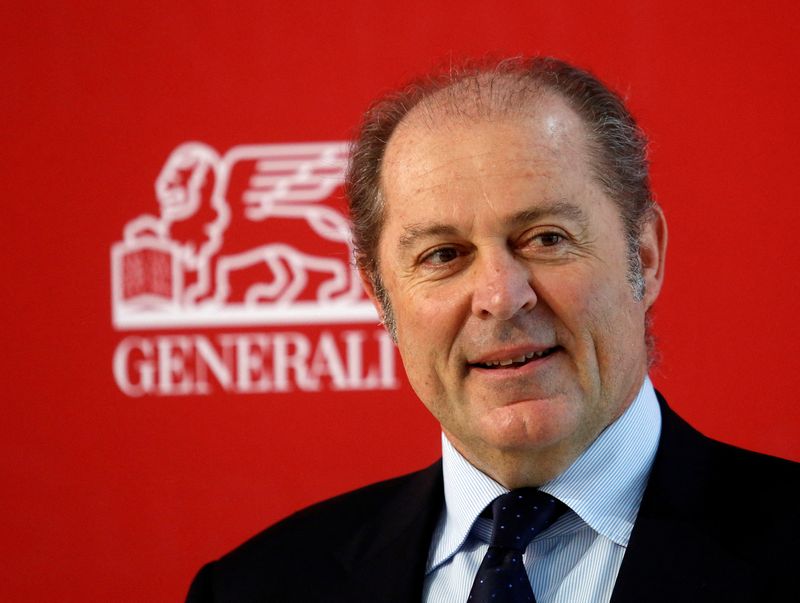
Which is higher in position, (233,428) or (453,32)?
(453,32)

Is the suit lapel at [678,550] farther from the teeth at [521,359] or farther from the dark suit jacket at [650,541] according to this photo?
the teeth at [521,359]

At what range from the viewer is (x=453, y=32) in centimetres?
251

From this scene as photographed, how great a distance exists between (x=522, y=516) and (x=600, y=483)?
0.11 meters

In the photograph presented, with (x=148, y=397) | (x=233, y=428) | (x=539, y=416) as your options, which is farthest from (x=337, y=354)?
(x=539, y=416)

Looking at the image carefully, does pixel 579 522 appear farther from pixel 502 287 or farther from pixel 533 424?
pixel 502 287

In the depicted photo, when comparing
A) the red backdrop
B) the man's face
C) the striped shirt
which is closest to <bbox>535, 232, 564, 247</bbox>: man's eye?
the man's face

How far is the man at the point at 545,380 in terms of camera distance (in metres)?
1.38

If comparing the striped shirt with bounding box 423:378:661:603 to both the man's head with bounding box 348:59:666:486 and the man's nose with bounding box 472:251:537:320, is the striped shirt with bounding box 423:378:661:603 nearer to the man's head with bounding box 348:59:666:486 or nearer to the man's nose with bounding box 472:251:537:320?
the man's head with bounding box 348:59:666:486

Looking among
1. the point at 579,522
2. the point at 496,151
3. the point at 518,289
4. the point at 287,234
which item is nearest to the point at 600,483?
the point at 579,522

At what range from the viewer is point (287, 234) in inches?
101

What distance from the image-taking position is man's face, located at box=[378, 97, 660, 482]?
4.61ft

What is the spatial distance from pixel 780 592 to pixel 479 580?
1.23ft

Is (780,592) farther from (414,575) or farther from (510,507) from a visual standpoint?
(414,575)

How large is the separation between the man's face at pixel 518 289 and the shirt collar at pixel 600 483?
0.02 metres
